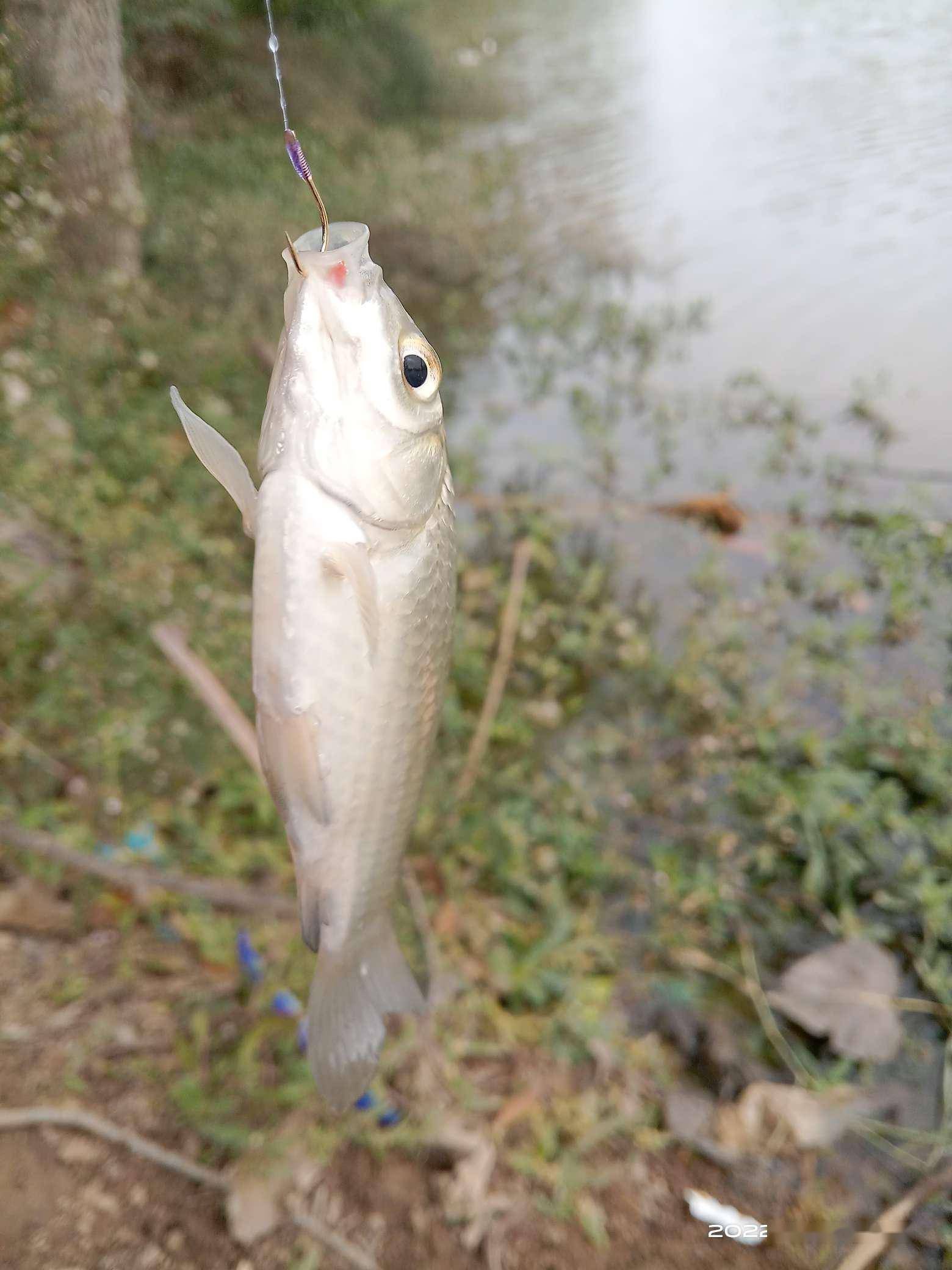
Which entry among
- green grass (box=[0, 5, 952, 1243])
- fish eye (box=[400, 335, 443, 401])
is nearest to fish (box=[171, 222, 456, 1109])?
fish eye (box=[400, 335, 443, 401])

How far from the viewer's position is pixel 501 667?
3.51 meters

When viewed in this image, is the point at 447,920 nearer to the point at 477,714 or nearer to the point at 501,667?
the point at 477,714

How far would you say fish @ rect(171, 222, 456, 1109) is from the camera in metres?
1.03

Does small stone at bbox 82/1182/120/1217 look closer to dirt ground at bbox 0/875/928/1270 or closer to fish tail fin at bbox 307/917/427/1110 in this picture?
dirt ground at bbox 0/875/928/1270

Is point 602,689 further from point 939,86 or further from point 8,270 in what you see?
point 939,86

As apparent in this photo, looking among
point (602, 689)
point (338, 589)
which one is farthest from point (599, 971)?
point (338, 589)

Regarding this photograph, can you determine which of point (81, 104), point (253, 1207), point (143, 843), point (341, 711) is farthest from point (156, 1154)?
point (81, 104)

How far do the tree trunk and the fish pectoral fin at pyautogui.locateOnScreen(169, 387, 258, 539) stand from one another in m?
0.85

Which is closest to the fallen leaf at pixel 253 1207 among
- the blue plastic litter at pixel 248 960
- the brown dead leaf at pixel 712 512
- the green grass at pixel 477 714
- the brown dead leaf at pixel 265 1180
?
the brown dead leaf at pixel 265 1180

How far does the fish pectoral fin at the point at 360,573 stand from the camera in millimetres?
1045

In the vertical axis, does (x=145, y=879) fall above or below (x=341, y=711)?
below

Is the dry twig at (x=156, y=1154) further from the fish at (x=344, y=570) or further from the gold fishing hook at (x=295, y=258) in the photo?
the gold fishing hook at (x=295, y=258)

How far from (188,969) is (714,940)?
5.87ft

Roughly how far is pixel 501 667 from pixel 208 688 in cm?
130
